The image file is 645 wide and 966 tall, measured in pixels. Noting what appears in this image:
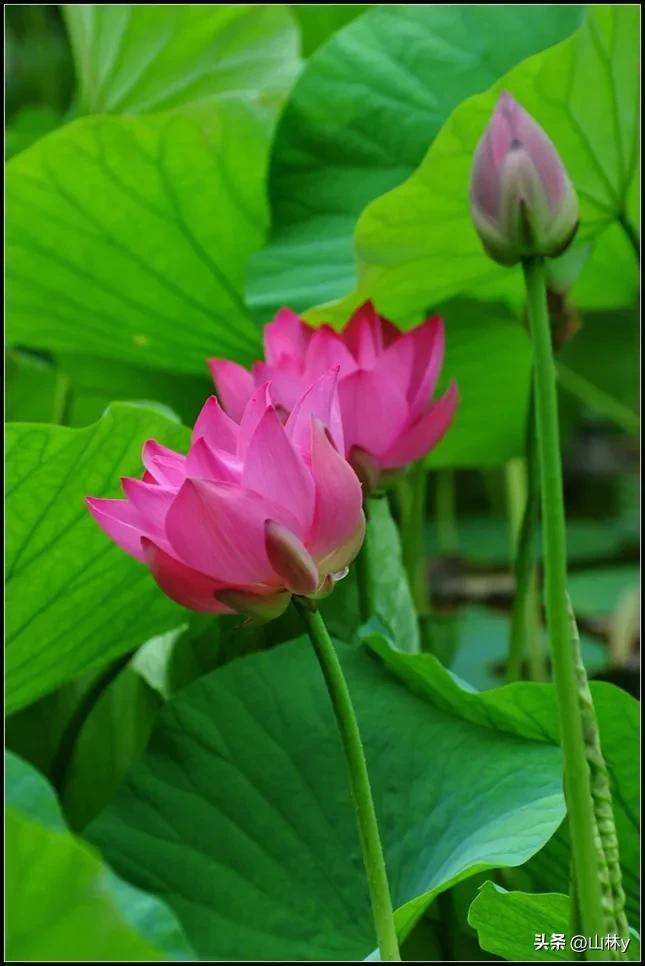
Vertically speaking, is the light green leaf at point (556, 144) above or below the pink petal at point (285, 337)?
above

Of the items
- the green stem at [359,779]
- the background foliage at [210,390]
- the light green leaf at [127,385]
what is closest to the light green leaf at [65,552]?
the background foliage at [210,390]

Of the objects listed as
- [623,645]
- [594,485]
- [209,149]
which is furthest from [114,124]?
[594,485]

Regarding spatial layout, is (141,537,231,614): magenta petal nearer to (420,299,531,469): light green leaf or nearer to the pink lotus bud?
the pink lotus bud

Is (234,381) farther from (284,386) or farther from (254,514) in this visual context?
(254,514)

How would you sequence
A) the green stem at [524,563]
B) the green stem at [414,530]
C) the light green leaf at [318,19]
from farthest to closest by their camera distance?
the light green leaf at [318,19]
the green stem at [414,530]
the green stem at [524,563]

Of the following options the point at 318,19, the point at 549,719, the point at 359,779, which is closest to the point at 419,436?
the point at 549,719

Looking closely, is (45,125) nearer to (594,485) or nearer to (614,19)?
(614,19)

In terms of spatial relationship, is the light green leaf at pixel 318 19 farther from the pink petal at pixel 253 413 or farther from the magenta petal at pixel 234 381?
the pink petal at pixel 253 413

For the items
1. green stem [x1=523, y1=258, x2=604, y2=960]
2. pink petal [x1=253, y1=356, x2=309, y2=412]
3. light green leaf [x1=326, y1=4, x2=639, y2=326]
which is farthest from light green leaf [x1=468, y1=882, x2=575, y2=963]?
light green leaf [x1=326, y1=4, x2=639, y2=326]
